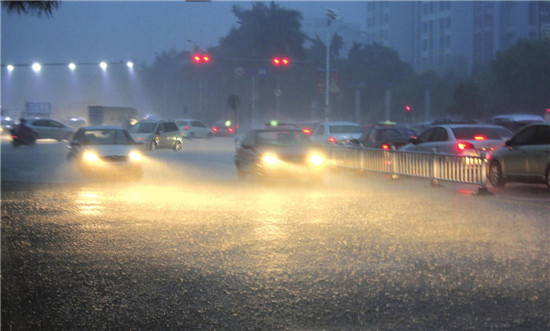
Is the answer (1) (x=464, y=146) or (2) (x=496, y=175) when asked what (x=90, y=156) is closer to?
(1) (x=464, y=146)

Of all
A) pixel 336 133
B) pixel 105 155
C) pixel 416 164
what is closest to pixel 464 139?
pixel 416 164

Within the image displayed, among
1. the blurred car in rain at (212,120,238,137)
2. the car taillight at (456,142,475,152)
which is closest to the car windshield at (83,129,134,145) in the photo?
the car taillight at (456,142,475,152)

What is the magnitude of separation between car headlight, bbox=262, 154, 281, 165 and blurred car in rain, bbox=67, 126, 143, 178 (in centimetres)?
407

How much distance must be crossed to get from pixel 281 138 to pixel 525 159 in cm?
634

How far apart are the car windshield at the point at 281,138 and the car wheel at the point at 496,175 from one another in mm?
4776

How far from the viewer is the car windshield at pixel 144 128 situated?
3794 centimetres

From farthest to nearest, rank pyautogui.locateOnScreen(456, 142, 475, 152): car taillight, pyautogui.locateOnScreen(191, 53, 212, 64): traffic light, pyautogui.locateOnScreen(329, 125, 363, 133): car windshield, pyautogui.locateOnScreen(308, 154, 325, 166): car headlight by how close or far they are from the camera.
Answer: pyautogui.locateOnScreen(191, 53, 212, 64): traffic light < pyautogui.locateOnScreen(329, 125, 363, 133): car windshield < pyautogui.locateOnScreen(456, 142, 475, 152): car taillight < pyautogui.locateOnScreen(308, 154, 325, 166): car headlight

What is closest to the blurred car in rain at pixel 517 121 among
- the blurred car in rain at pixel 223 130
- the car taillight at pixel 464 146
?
the car taillight at pixel 464 146

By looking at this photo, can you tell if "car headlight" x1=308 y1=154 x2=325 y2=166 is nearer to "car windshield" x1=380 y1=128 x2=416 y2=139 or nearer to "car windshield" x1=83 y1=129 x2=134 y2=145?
"car windshield" x1=83 y1=129 x2=134 y2=145

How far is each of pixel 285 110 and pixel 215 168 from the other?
7145 centimetres

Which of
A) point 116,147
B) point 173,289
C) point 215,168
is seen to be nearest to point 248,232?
point 173,289

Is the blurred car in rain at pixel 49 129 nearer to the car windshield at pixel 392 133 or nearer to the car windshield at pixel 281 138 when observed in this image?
the car windshield at pixel 392 133

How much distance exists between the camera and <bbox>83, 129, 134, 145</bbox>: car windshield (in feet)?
68.5

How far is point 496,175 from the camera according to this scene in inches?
667
